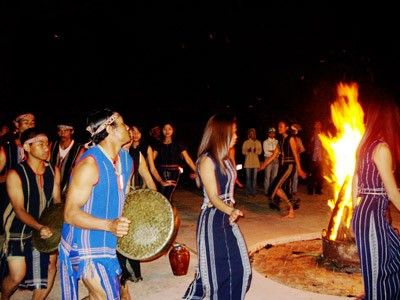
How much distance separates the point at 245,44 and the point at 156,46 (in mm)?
5050

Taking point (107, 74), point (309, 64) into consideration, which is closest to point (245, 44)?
point (309, 64)

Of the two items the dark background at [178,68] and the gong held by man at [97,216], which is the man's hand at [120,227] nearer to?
the gong held by man at [97,216]

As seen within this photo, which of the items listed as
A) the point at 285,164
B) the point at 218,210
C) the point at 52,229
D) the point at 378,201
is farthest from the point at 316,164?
the point at 52,229

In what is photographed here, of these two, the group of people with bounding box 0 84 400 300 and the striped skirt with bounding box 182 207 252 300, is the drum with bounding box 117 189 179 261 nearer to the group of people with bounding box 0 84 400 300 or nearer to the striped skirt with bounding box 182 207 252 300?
the group of people with bounding box 0 84 400 300

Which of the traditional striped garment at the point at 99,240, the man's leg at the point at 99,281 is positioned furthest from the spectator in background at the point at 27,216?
the man's leg at the point at 99,281

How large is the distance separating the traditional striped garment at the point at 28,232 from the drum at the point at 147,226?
1.25 meters

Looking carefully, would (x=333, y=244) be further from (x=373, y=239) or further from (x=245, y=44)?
(x=245, y=44)

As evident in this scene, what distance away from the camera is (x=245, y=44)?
21.1 m

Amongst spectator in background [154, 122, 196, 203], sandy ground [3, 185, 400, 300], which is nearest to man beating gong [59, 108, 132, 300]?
sandy ground [3, 185, 400, 300]

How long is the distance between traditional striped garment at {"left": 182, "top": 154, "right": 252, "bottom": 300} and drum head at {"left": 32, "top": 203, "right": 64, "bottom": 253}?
133cm

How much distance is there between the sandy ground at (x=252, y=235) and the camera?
4.33 m

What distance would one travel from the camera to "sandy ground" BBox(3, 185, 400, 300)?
4.33 m

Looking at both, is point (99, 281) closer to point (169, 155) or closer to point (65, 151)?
point (65, 151)

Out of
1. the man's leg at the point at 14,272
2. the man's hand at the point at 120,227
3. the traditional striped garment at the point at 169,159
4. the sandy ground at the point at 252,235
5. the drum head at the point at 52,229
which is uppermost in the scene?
the traditional striped garment at the point at 169,159
